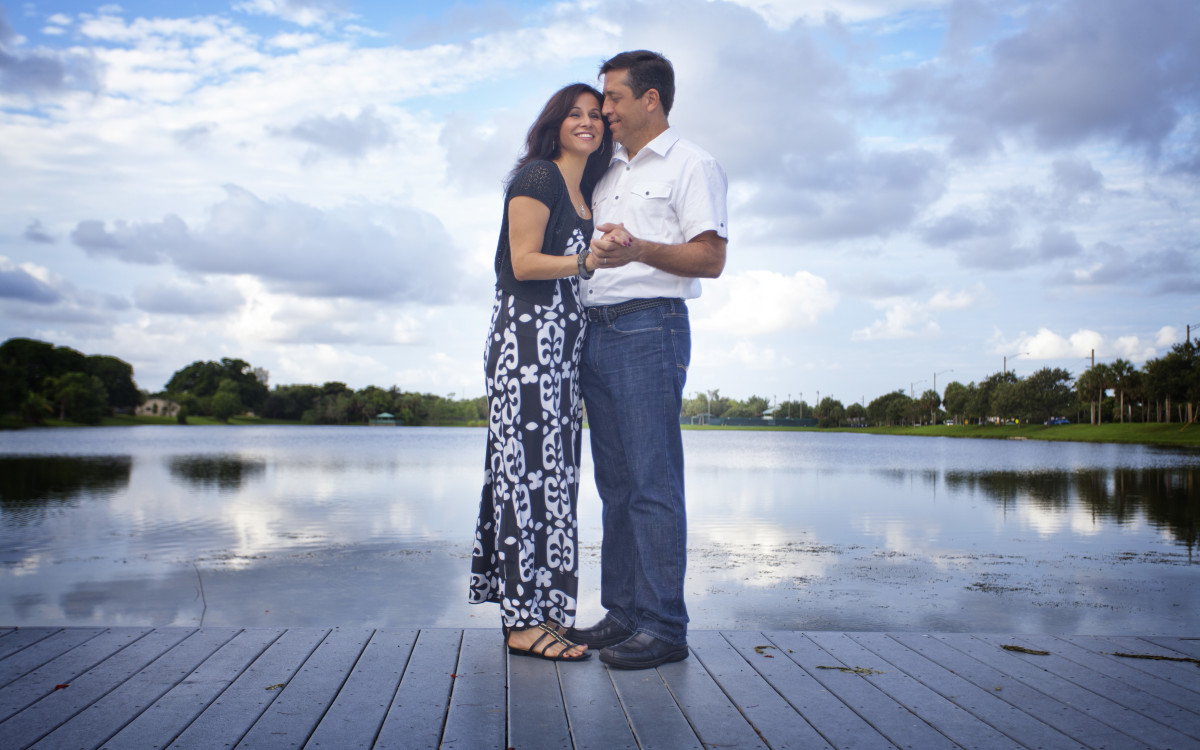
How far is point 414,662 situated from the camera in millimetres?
2682

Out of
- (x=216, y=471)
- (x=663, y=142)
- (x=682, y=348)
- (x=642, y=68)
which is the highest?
(x=642, y=68)

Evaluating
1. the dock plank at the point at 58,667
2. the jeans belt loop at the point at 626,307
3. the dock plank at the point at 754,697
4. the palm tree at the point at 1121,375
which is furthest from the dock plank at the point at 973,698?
the palm tree at the point at 1121,375

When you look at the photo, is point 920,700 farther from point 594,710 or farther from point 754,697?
point 594,710

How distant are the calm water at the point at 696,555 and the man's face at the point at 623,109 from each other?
3430 millimetres

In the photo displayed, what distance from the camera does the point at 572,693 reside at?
2.46m

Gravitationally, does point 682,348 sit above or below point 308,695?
above

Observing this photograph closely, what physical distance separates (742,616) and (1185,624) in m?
2.96

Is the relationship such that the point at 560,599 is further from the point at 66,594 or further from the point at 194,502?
the point at 194,502

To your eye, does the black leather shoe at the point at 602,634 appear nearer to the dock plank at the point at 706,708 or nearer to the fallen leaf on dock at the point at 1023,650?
the dock plank at the point at 706,708

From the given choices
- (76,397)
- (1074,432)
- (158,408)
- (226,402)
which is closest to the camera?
(1074,432)

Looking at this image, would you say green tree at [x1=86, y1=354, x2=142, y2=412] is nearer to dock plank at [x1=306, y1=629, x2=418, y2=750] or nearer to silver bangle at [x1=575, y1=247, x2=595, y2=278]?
dock plank at [x1=306, y1=629, x2=418, y2=750]

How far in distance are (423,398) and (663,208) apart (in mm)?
113115

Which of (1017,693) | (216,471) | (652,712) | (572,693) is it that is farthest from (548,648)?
(216,471)

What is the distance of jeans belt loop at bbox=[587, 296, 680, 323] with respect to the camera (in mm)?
2965
